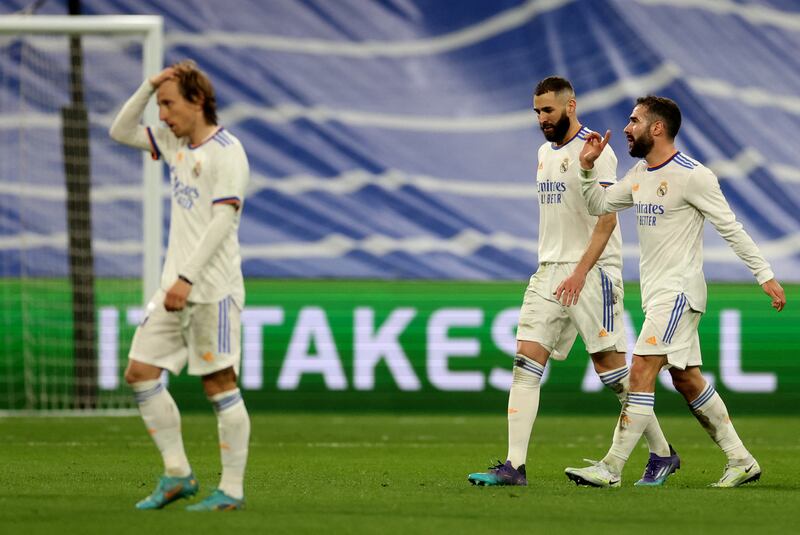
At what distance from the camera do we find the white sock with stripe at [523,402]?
26.0 ft

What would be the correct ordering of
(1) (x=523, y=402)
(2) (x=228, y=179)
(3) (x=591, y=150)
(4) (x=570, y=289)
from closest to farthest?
(2) (x=228, y=179)
(3) (x=591, y=150)
(4) (x=570, y=289)
(1) (x=523, y=402)

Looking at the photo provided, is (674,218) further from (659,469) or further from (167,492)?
(167,492)

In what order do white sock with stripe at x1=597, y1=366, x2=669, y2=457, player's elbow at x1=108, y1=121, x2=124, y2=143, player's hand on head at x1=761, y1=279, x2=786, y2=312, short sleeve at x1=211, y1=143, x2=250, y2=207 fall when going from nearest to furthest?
short sleeve at x1=211, y1=143, x2=250, y2=207
player's elbow at x1=108, y1=121, x2=124, y2=143
player's hand on head at x1=761, y1=279, x2=786, y2=312
white sock with stripe at x1=597, y1=366, x2=669, y2=457

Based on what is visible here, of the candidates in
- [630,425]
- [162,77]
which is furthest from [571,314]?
[162,77]

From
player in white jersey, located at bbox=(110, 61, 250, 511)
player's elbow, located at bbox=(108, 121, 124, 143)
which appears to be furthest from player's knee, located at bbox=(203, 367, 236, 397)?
player's elbow, located at bbox=(108, 121, 124, 143)

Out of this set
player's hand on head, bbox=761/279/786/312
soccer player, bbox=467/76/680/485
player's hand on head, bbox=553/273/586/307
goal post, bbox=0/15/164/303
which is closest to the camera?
player's hand on head, bbox=761/279/786/312

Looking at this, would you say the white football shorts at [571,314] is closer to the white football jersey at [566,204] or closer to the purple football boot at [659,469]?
the white football jersey at [566,204]

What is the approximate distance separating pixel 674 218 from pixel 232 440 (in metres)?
2.62

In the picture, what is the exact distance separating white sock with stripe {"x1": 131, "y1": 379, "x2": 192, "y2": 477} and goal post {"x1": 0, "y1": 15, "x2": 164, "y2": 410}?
6580 mm

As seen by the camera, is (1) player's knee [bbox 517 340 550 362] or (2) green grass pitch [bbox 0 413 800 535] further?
(1) player's knee [bbox 517 340 550 362]

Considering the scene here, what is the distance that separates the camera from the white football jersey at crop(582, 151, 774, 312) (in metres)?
7.71

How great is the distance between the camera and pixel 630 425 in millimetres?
7809

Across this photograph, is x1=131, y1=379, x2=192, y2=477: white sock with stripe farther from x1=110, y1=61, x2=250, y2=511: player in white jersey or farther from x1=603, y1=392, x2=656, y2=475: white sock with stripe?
x1=603, y1=392, x2=656, y2=475: white sock with stripe

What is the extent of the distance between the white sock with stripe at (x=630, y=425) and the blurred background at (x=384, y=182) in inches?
243
